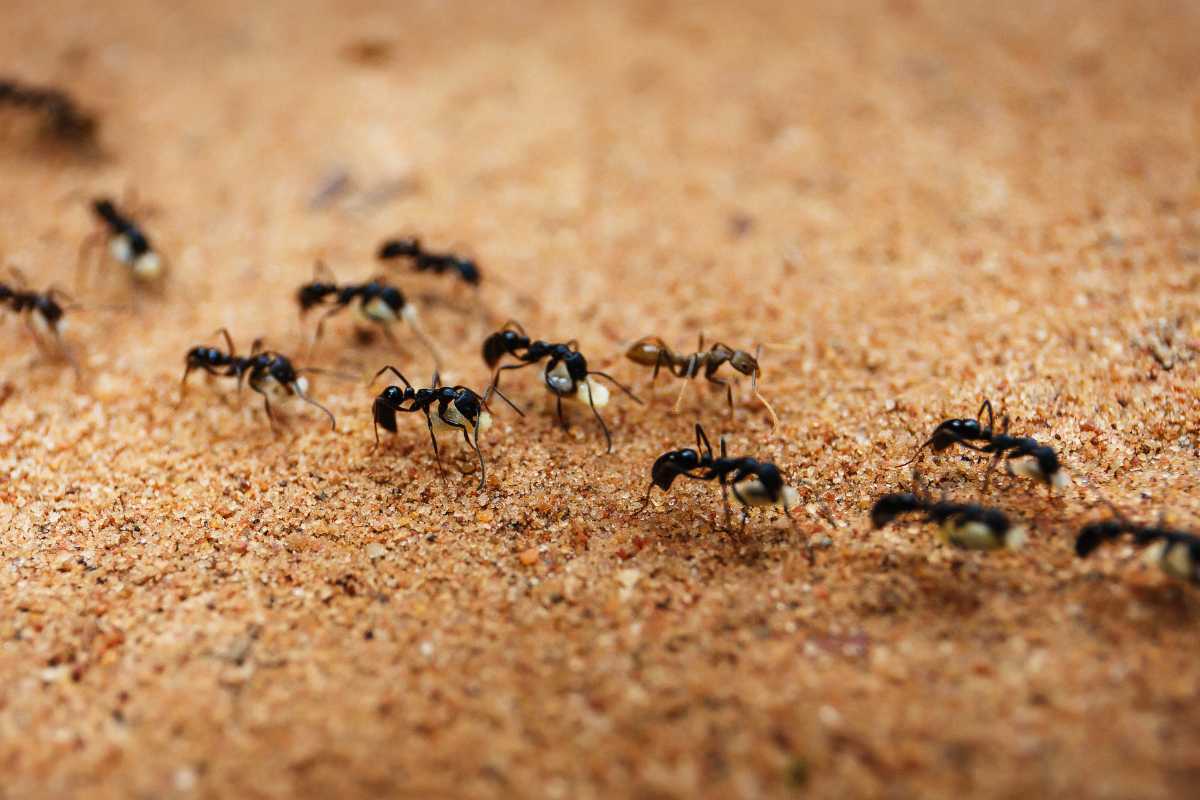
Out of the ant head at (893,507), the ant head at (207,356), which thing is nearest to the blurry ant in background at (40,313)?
the ant head at (207,356)

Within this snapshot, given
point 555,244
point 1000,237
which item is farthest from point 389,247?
point 1000,237

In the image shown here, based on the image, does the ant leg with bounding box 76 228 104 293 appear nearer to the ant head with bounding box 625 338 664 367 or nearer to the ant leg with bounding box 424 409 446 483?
the ant leg with bounding box 424 409 446 483

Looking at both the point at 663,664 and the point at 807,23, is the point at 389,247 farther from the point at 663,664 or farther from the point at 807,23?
the point at 807,23

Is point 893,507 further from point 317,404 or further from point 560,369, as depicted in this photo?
point 317,404

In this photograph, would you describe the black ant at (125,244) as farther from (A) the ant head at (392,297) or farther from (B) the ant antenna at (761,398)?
(B) the ant antenna at (761,398)

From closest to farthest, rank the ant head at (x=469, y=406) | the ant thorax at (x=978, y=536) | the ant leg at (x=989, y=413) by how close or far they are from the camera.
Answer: the ant thorax at (x=978, y=536)
the ant leg at (x=989, y=413)
the ant head at (x=469, y=406)

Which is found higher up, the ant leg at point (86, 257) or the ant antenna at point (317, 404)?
the ant leg at point (86, 257)

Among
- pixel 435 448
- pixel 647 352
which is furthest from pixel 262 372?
pixel 647 352
